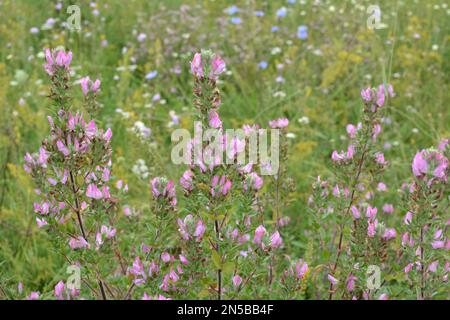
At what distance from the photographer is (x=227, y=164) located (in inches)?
58.6

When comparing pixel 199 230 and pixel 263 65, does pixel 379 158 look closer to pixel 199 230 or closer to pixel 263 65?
pixel 199 230

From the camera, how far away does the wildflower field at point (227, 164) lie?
5.15 feet

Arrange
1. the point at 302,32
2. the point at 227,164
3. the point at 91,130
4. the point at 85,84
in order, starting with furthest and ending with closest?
the point at 302,32 < the point at 85,84 < the point at 91,130 < the point at 227,164

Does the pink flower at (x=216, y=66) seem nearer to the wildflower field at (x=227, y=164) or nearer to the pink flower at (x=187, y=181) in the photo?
the wildflower field at (x=227, y=164)

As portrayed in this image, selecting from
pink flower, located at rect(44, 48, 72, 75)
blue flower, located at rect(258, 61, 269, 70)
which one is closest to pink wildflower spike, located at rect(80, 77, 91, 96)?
pink flower, located at rect(44, 48, 72, 75)

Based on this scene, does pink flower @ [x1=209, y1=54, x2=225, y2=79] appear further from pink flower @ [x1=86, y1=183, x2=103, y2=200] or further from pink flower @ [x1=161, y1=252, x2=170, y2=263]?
pink flower @ [x1=161, y1=252, x2=170, y2=263]

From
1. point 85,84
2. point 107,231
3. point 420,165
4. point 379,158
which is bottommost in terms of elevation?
point 107,231

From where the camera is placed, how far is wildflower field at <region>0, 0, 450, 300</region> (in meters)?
1.57

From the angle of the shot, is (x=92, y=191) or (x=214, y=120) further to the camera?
(x=92, y=191)

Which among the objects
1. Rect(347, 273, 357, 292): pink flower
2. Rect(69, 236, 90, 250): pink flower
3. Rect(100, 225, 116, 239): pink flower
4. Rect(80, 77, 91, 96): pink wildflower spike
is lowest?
Rect(347, 273, 357, 292): pink flower

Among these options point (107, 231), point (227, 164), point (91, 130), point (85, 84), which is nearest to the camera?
point (227, 164)

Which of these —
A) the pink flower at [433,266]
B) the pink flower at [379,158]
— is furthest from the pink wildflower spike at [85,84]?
the pink flower at [433,266]

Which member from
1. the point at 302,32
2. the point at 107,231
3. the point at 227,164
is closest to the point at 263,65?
the point at 302,32

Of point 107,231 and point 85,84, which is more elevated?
point 85,84
